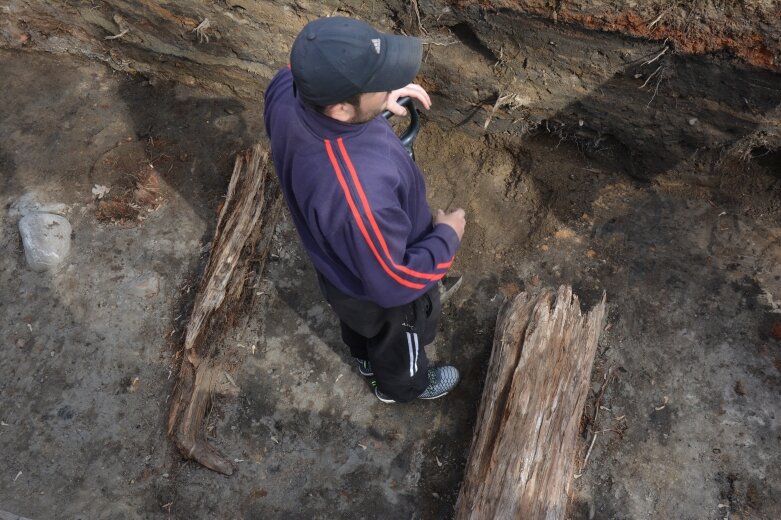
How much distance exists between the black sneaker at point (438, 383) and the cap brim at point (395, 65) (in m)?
2.12

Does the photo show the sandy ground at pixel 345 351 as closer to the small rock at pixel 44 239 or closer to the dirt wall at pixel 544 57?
the small rock at pixel 44 239

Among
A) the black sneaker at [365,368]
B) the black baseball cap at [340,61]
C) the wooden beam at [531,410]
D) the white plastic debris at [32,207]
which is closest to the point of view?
the black baseball cap at [340,61]

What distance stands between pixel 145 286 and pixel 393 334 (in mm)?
2248

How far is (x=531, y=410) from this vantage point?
314 cm

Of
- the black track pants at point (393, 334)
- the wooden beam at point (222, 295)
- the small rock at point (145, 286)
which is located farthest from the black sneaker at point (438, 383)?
the small rock at point (145, 286)

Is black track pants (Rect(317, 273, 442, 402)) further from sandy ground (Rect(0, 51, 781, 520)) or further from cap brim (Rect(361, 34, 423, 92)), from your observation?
cap brim (Rect(361, 34, 423, 92))

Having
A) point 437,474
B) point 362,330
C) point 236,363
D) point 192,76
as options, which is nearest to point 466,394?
point 437,474

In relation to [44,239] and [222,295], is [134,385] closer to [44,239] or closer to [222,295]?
[222,295]

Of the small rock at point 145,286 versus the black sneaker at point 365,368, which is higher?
the black sneaker at point 365,368

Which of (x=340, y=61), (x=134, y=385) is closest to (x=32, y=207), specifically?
(x=134, y=385)

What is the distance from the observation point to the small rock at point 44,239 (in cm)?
420

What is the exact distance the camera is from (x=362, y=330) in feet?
9.14

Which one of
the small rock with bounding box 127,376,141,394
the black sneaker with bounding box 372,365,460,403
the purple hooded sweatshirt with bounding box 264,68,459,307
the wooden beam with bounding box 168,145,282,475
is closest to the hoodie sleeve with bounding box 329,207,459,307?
the purple hooded sweatshirt with bounding box 264,68,459,307

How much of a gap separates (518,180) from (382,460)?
2341mm
